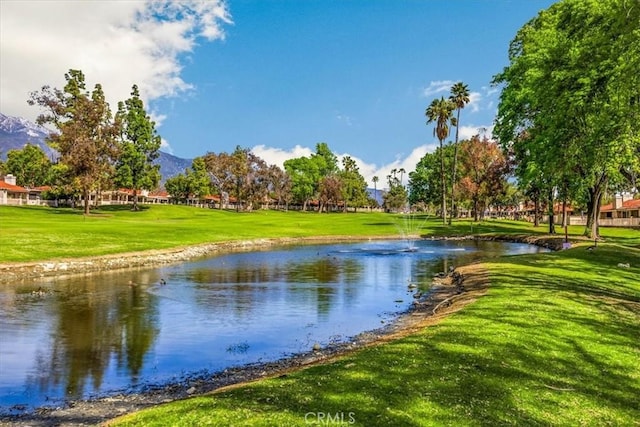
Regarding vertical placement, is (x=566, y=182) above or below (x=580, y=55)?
below

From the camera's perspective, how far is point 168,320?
2130 cm

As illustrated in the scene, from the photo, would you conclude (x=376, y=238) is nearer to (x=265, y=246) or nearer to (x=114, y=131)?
(x=265, y=246)

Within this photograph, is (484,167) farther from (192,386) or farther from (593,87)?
(192,386)

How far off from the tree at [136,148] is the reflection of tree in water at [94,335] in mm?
82733

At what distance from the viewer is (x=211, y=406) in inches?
352

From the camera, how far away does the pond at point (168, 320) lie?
14.4 metres

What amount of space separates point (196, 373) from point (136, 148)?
102 metres

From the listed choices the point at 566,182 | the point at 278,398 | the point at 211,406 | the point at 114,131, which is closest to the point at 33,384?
the point at 211,406

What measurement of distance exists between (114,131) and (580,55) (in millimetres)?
83284

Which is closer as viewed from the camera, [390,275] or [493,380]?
[493,380]

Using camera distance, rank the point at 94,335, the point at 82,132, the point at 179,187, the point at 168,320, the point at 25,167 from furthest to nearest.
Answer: the point at 179,187 → the point at 25,167 → the point at 82,132 → the point at 168,320 → the point at 94,335

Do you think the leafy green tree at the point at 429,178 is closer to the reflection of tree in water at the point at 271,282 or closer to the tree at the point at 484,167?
the tree at the point at 484,167

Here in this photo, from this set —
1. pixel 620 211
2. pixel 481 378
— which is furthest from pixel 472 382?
pixel 620 211

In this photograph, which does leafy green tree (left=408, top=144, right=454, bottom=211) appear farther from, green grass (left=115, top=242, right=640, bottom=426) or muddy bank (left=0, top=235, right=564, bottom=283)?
green grass (left=115, top=242, right=640, bottom=426)
